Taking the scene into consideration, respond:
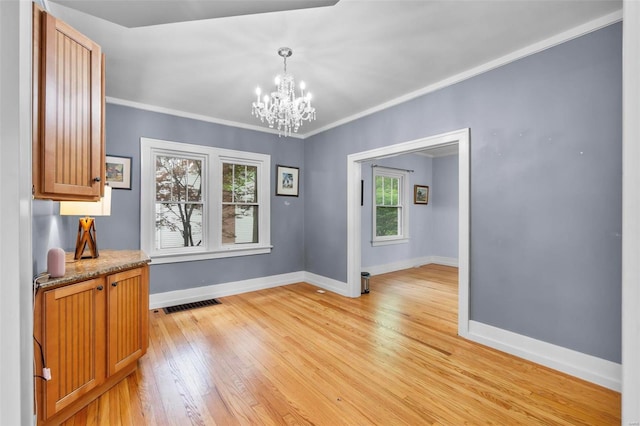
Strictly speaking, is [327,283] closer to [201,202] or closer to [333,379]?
[201,202]

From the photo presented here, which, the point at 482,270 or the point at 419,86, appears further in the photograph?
the point at 419,86

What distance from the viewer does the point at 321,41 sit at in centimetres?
244

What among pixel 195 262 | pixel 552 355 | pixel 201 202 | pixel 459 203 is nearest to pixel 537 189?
pixel 459 203

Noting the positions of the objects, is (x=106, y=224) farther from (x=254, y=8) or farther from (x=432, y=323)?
(x=432, y=323)

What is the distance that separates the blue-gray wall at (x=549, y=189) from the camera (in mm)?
2193

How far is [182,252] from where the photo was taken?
163 inches

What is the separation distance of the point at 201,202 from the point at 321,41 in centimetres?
286

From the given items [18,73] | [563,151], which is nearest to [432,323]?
[563,151]

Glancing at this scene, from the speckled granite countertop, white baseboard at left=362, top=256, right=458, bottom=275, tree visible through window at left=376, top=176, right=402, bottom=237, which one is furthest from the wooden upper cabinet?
tree visible through window at left=376, top=176, right=402, bottom=237

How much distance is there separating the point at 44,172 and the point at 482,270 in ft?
11.3

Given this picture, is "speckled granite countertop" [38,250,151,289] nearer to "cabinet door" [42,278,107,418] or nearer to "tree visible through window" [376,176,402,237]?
"cabinet door" [42,278,107,418]

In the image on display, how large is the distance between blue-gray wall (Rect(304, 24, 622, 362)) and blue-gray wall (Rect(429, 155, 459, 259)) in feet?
13.4

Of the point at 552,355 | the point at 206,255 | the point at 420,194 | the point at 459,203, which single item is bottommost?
the point at 552,355

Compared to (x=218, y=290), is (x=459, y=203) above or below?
above
